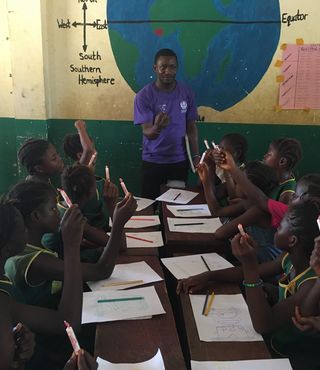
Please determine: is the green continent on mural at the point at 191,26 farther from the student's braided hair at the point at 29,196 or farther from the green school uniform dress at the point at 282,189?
the student's braided hair at the point at 29,196

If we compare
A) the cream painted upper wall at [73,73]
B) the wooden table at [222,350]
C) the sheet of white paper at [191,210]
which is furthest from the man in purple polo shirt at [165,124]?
the wooden table at [222,350]

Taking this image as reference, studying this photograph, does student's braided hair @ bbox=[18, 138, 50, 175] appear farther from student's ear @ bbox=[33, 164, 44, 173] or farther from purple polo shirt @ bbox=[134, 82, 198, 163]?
purple polo shirt @ bbox=[134, 82, 198, 163]

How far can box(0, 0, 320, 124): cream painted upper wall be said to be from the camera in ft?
11.6

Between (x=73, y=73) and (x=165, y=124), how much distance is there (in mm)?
1085

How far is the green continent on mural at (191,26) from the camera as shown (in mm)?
3545

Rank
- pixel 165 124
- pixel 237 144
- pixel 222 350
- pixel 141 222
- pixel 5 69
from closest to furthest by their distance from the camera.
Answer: pixel 222 350
pixel 141 222
pixel 237 144
pixel 165 124
pixel 5 69

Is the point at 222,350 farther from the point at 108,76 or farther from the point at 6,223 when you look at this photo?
the point at 108,76

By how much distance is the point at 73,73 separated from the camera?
12.2ft

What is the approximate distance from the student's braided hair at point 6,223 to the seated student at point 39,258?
0.73ft

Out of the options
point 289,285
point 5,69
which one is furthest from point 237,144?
point 5,69

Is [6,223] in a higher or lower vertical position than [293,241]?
higher

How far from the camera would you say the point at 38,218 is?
1599 mm

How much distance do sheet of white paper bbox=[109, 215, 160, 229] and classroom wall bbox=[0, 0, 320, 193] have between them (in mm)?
1471

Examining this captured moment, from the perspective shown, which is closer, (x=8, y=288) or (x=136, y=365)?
(x=136, y=365)
